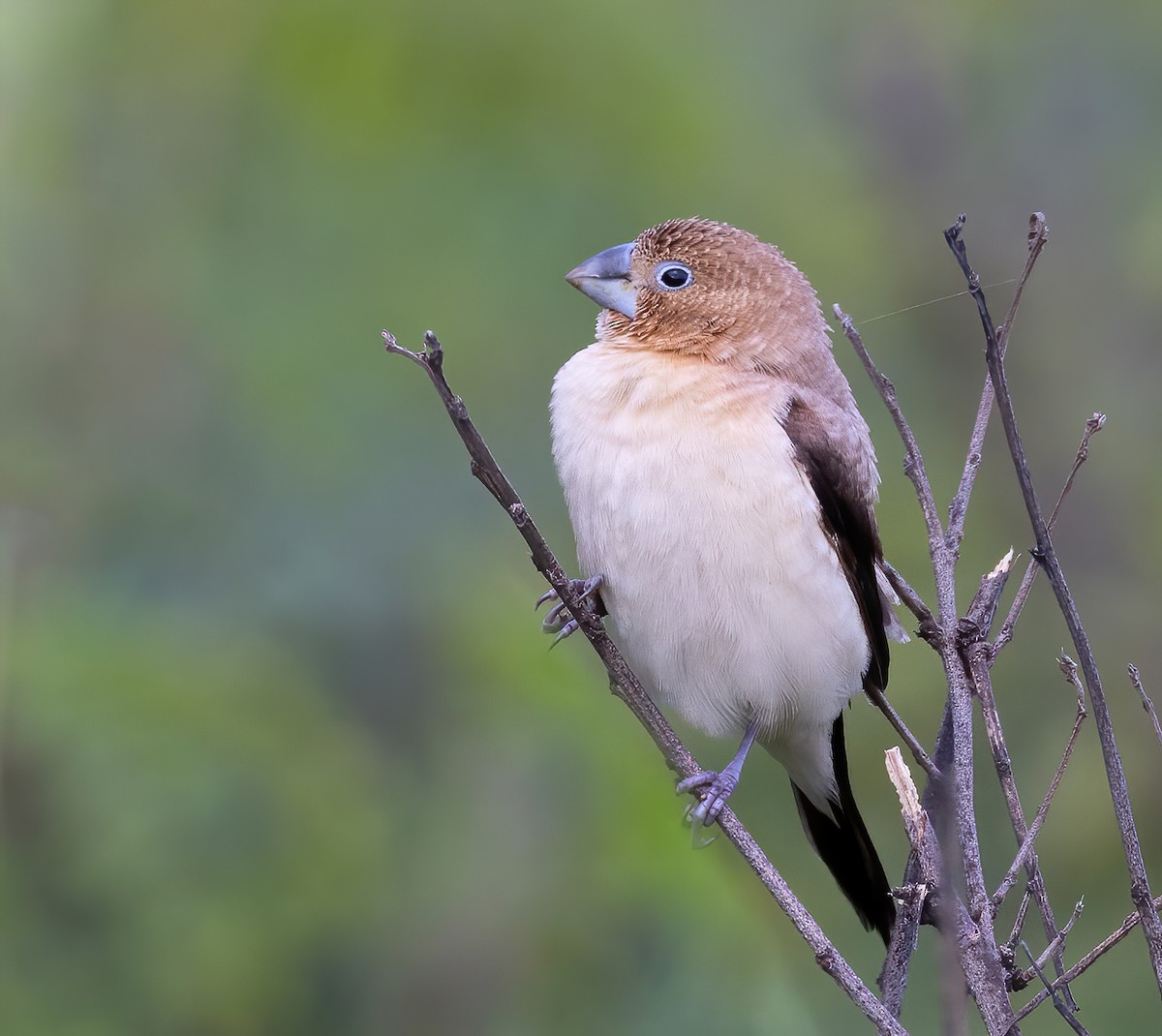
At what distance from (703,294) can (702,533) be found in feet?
2.45

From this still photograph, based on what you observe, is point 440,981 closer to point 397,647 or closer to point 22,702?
point 397,647

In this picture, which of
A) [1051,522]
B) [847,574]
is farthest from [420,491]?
[1051,522]

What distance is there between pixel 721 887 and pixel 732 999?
0.38m

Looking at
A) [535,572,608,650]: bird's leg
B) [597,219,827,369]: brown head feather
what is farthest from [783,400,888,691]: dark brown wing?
[535,572,608,650]: bird's leg

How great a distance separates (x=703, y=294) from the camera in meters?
3.69

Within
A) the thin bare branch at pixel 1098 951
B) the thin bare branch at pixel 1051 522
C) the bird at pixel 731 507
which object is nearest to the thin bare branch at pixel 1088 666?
the thin bare branch at pixel 1098 951

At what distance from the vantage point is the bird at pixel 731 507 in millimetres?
3289

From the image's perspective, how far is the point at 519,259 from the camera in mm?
5922

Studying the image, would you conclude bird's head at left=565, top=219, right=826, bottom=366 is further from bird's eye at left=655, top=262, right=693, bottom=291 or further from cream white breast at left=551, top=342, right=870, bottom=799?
cream white breast at left=551, top=342, right=870, bottom=799

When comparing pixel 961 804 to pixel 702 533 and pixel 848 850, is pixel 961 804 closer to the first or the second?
pixel 702 533

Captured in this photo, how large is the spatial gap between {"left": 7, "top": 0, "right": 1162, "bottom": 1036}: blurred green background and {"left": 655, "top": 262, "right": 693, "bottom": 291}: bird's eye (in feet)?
4.60

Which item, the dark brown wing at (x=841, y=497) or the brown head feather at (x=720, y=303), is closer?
the dark brown wing at (x=841, y=497)

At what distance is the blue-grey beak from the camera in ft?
12.4

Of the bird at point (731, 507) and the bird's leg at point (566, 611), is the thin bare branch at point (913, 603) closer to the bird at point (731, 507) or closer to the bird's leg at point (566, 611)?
the bird at point (731, 507)
